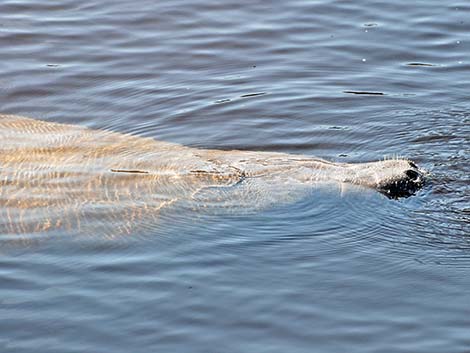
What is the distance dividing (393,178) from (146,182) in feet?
5.43

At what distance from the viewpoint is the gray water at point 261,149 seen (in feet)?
17.8

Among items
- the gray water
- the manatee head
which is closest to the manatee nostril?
the manatee head

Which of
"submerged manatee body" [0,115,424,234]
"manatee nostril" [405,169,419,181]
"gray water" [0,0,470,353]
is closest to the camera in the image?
"gray water" [0,0,470,353]

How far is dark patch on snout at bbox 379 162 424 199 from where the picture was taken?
6598 mm

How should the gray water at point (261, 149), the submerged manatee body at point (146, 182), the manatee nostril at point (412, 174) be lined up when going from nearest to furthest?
the gray water at point (261, 149)
the submerged manatee body at point (146, 182)
the manatee nostril at point (412, 174)

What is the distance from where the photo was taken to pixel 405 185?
6676mm

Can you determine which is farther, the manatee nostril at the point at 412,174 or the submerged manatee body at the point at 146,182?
the manatee nostril at the point at 412,174

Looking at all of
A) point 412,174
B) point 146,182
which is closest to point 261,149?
point 146,182

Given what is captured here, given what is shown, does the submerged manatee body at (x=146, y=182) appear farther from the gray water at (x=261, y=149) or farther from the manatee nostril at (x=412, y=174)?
the gray water at (x=261, y=149)

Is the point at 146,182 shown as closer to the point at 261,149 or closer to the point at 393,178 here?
the point at 261,149

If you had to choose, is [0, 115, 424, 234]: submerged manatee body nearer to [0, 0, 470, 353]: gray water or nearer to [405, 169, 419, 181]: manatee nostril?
[405, 169, 419, 181]: manatee nostril

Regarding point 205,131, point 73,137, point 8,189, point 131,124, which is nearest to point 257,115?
point 205,131

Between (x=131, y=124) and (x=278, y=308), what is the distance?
10.6 ft

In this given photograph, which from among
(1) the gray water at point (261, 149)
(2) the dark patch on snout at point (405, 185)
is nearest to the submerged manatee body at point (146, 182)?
(2) the dark patch on snout at point (405, 185)
